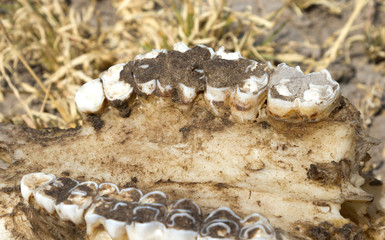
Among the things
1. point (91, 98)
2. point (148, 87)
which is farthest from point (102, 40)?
point (148, 87)

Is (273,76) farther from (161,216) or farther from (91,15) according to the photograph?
(91,15)

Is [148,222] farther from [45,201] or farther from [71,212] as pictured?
[45,201]

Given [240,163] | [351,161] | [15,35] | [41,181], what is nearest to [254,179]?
[240,163]

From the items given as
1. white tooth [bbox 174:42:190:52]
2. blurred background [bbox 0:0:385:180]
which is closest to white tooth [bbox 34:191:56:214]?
white tooth [bbox 174:42:190:52]

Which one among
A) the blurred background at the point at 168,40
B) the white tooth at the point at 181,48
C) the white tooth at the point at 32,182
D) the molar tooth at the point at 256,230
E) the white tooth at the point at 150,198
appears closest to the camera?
the molar tooth at the point at 256,230

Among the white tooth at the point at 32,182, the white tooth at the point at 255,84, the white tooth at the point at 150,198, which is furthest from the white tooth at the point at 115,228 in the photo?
the white tooth at the point at 255,84

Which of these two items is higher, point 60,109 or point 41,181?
point 41,181

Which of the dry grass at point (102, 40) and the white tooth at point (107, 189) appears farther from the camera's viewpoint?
the dry grass at point (102, 40)

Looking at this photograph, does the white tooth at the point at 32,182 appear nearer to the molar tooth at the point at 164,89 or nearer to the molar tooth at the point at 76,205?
the molar tooth at the point at 76,205

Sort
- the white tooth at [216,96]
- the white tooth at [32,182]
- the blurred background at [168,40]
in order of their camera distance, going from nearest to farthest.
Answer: the white tooth at [32,182] → the white tooth at [216,96] → the blurred background at [168,40]
